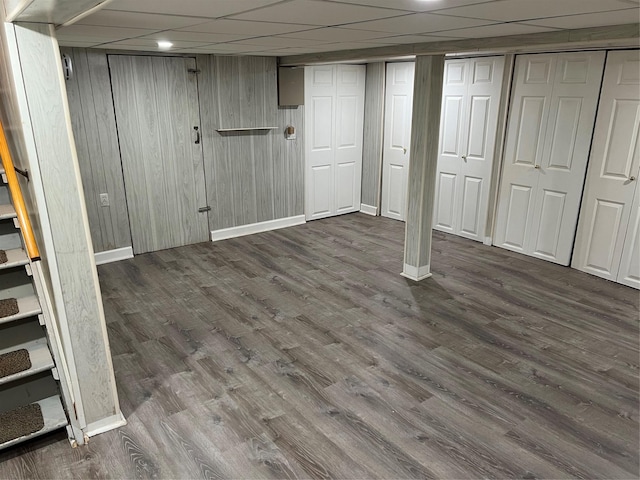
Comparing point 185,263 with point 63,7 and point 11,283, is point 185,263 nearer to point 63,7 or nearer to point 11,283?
point 11,283

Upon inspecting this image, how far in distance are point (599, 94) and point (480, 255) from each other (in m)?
1.90

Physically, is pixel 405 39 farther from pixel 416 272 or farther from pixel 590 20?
pixel 416 272

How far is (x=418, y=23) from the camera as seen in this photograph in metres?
2.46

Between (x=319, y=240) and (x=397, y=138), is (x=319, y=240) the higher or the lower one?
the lower one

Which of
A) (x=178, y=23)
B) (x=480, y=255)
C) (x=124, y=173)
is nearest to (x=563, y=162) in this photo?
(x=480, y=255)

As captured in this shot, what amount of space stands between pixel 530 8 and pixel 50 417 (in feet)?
9.93

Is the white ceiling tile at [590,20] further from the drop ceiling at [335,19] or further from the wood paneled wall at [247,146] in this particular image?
the wood paneled wall at [247,146]

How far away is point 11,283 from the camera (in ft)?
8.12

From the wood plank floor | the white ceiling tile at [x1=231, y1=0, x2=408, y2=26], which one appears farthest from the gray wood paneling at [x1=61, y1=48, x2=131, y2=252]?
the white ceiling tile at [x1=231, y1=0, x2=408, y2=26]

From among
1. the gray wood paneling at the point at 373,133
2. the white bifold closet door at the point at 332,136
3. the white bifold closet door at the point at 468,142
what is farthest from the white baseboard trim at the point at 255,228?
the white bifold closet door at the point at 468,142

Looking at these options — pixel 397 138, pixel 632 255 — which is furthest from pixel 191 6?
pixel 397 138

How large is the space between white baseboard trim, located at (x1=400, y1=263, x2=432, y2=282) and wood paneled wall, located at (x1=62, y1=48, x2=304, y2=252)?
83.7 inches

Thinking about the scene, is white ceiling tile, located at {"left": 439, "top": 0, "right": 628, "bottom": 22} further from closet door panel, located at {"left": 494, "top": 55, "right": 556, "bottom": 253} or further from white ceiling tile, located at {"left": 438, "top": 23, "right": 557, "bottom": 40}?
closet door panel, located at {"left": 494, "top": 55, "right": 556, "bottom": 253}

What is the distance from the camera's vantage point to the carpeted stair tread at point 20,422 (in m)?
2.24
